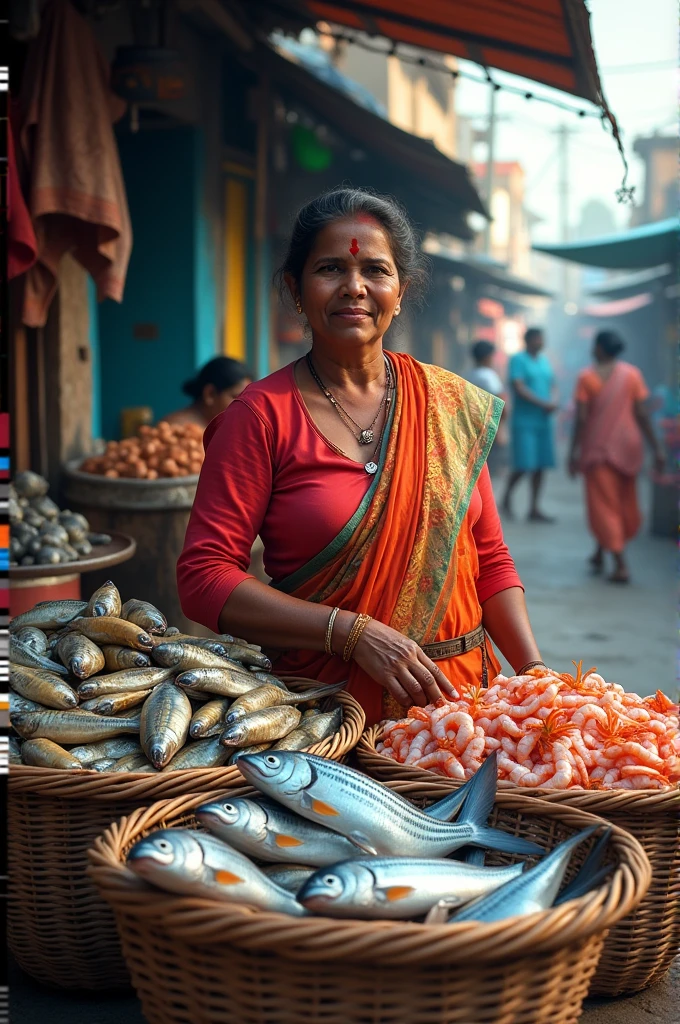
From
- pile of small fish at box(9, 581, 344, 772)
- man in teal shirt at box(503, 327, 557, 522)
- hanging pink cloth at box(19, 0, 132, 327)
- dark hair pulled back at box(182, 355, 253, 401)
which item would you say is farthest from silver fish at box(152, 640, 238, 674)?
man in teal shirt at box(503, 327, 557, 522)

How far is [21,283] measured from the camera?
511 cm

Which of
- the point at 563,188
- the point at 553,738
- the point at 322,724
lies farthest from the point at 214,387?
the point at 563,188

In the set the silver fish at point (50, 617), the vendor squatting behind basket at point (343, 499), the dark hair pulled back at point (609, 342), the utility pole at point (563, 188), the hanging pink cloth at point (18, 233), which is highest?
the utility pole at point (563, 188)

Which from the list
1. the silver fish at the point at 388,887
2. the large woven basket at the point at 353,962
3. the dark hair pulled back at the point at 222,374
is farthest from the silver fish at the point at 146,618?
the dark hair pulled back at the point at 222,374

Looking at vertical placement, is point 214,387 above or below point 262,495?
above

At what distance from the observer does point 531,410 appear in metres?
11.9

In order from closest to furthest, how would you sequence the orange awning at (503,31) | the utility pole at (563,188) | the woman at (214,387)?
the orange awning at (503,31)
the woman at (214,387)
the utility pole at (563,188)

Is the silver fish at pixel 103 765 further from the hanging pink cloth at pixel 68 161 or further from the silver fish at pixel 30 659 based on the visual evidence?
the hanging pink cloth at pixel 68 161

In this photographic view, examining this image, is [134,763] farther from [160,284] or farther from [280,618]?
[160,284]

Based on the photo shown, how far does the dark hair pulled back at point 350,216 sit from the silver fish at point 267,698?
0.98 metres

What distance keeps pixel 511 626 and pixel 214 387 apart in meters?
3.31

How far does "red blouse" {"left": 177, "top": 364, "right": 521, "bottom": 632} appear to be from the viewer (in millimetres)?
2422

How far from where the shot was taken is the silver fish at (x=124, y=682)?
86.3 inches

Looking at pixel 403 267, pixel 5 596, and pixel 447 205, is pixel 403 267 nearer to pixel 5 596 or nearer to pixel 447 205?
pixel 5 596
